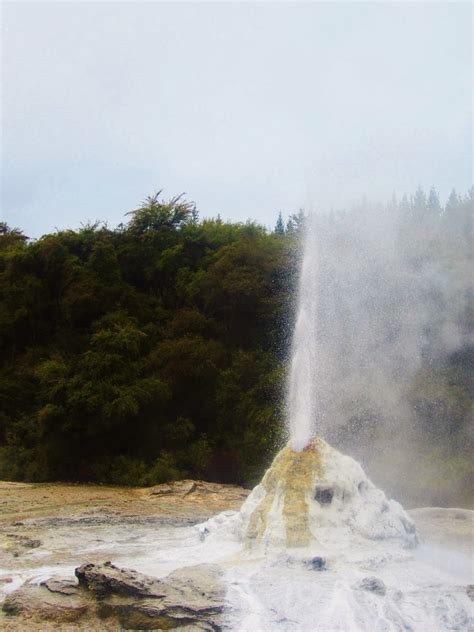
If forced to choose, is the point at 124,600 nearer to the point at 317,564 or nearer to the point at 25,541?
the point at 317,564

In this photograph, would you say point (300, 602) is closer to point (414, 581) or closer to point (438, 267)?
point (414, 581)

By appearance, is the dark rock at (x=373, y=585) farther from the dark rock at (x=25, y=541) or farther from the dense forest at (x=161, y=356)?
the dense forest at (x=161, y=356)

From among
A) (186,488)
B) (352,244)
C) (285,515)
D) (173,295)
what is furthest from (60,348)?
(285,515)

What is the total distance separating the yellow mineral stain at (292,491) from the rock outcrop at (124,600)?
4.17 feet

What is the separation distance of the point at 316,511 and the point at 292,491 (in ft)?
1.36

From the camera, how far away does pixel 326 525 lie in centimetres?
797

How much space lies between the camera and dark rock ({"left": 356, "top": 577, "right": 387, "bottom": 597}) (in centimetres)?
665

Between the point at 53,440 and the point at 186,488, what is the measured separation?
363cm

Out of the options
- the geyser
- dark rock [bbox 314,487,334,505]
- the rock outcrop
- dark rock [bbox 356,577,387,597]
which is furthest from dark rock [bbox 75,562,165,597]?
the geyser

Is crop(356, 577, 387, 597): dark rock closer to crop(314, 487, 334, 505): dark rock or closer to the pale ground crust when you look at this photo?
crop(314, 487, 334, 505): dark rock

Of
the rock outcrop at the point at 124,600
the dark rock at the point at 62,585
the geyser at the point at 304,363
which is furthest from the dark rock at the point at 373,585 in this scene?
the dark rock at the point at 62,585

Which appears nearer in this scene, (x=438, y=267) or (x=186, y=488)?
(x=186, y=488)

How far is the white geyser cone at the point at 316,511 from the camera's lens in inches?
308

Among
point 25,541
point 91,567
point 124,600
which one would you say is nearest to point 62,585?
point 91,567
